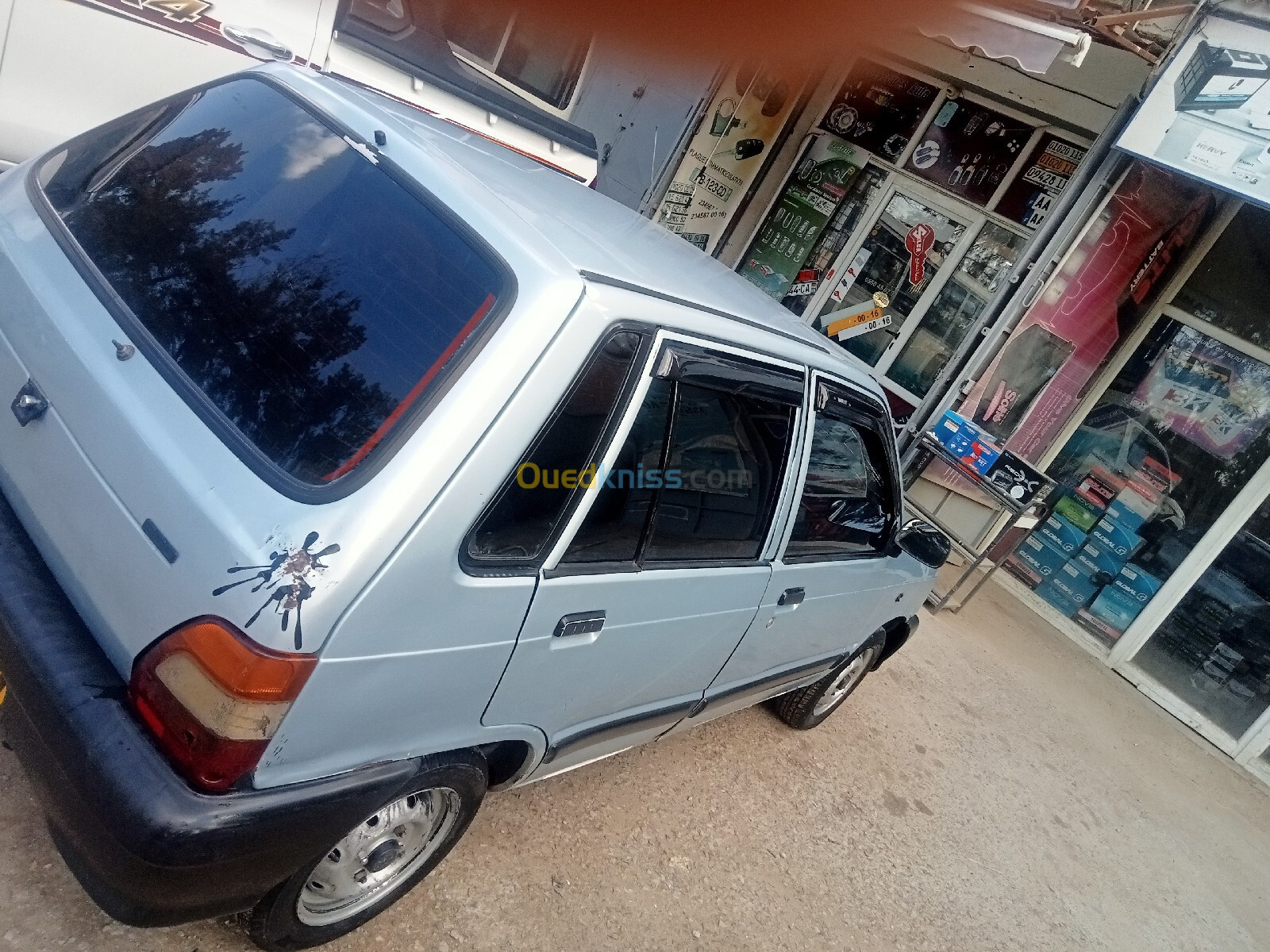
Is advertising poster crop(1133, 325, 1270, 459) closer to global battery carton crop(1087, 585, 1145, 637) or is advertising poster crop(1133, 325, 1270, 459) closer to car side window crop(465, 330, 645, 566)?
global battery carton crop(1087, 585, 1145, 637)

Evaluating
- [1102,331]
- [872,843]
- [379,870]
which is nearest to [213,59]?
[379,870]

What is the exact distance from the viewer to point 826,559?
305 cm

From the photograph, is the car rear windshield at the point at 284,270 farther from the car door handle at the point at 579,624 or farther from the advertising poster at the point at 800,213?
the advertising poster at the point at 800,213

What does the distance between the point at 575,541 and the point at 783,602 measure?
114cm

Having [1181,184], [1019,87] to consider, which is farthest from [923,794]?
[1019,87]

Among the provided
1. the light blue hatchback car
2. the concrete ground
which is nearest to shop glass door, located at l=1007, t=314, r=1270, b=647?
the concrete ground

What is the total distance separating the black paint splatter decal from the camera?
1.56 metres

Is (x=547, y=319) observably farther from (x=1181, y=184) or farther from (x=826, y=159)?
(x=826, y=159)

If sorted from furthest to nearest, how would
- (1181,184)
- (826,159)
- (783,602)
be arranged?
(826,159) < (1181,184) < (783,602)

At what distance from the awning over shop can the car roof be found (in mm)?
3167

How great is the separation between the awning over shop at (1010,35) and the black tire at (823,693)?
3618mm

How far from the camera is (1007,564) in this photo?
7258 millimetres

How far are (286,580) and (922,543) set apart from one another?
2.69m

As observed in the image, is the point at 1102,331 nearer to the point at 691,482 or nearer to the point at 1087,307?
the point at 1087,307
